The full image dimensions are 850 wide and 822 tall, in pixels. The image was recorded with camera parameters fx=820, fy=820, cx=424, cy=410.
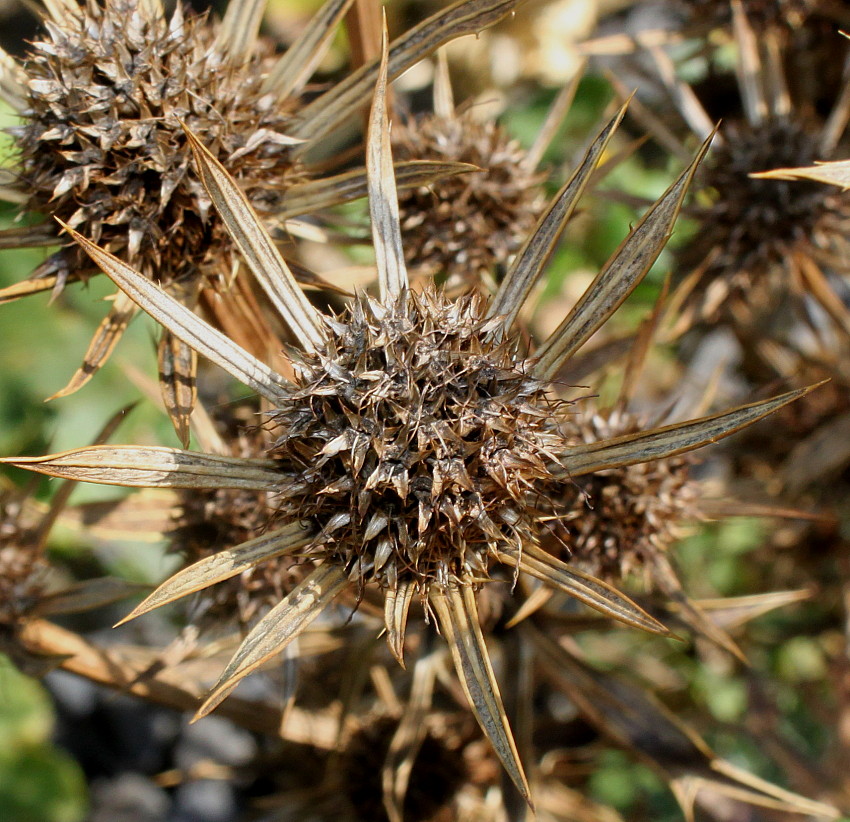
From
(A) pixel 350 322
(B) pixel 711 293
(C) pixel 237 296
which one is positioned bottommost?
(A) pixel 350 322

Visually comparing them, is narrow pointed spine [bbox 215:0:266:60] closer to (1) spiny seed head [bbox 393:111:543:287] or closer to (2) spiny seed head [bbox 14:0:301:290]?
(2) spiny seed head [bbox 14:0:301:290]

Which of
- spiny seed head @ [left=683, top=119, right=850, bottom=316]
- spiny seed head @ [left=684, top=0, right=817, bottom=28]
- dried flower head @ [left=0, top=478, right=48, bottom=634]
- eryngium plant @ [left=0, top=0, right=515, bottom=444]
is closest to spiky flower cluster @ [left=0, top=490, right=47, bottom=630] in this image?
dried flower head @ [left=0, top=478, right=48, bottom=634]

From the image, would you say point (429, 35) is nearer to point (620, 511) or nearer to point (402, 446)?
point (402, 446)

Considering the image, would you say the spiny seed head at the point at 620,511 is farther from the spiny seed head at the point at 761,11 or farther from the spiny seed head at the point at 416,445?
the spiny seed head at the point at 761,11

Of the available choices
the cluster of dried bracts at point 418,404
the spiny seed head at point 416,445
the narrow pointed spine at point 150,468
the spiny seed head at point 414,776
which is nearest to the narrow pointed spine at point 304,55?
the cluster of dried bracts at point 418,404

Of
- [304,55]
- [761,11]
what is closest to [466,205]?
[304,55]

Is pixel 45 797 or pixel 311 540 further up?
pixel 311 540

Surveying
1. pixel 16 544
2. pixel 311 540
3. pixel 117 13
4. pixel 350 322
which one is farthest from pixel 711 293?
pixel 16 544

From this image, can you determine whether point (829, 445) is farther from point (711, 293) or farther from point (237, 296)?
point (237, 296)
